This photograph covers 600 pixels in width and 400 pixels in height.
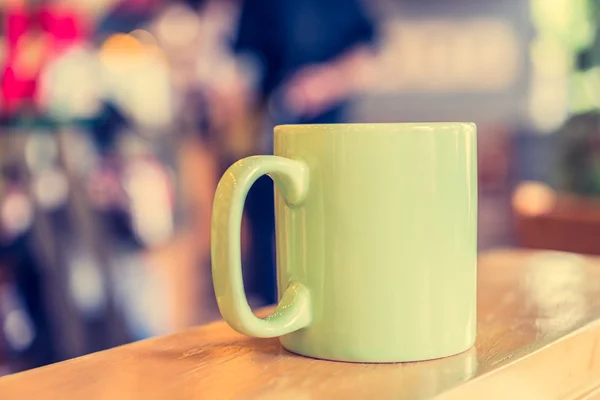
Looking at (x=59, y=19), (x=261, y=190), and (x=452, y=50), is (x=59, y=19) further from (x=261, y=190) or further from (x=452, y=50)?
(x=452, y=50)

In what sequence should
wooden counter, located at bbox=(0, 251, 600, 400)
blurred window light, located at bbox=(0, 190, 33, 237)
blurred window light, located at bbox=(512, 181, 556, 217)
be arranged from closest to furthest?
wooden counter, located at bbox=(0, 251, 600, 400) < blurred window light, located at bbox=(512, 181, 556, 217) < blurred window light, located at bbox=(0, 190, 33, 237)

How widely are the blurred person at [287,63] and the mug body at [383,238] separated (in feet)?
4.90

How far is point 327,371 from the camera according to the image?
0.37m

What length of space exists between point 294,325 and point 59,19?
139cm

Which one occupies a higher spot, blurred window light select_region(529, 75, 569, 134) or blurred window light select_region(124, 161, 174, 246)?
blurred window light select_region(529, 75, 569, 134)

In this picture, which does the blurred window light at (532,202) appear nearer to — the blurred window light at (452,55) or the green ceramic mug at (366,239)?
the green ceramic mug at (366,239)

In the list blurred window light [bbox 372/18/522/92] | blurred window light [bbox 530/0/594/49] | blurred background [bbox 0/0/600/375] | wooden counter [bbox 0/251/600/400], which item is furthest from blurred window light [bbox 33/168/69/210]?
blurred window light [bbox 530/0/594/49]

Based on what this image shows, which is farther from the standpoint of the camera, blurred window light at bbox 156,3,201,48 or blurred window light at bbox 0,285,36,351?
blurred window light at bbox 156,3,201,48

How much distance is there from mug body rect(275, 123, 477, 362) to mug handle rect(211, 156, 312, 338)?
0.02 m

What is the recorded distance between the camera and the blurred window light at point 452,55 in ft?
11.7

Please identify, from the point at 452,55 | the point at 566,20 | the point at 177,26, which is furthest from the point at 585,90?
the point at 177,26

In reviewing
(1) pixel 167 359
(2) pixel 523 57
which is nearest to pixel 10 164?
(1) pixel 167 359

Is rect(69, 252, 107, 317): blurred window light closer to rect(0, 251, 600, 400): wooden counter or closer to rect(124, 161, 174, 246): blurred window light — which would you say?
rect(124, 161, 174, 246): blurred window light

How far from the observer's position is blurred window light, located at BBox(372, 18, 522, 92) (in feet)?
11.7
